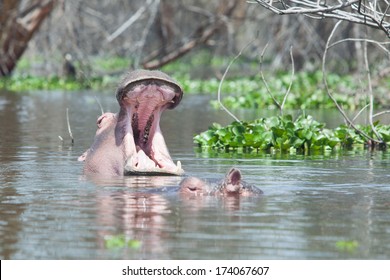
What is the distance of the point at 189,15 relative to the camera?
3747cm

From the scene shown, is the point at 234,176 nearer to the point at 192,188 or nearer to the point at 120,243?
the point at 192,188

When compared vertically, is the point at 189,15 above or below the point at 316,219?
above

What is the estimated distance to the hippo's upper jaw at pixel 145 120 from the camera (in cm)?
970

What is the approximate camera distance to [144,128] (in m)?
10.1

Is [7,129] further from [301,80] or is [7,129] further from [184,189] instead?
[301,80]

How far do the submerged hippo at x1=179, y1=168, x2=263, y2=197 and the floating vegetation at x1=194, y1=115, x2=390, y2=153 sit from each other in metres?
4.44

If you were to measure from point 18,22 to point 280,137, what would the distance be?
611 inches

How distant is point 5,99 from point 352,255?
17.9 m

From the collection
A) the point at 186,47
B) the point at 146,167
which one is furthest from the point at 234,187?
the point at 186,47


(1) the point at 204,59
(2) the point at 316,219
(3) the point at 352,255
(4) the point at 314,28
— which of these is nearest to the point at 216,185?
(2) the point at 316,219

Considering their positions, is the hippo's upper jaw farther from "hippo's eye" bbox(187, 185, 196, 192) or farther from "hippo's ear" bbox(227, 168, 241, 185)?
"hippo's ear" bbox(227, 168, 241, 185)

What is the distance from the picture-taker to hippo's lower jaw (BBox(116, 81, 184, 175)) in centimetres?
975

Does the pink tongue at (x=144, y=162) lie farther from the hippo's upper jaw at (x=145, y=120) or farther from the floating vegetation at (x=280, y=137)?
the floating vegetation at (x=280, y=137)

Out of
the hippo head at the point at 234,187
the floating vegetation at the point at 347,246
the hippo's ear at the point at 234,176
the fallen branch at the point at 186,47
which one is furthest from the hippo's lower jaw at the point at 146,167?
the fallen branch at the point at 186,47
